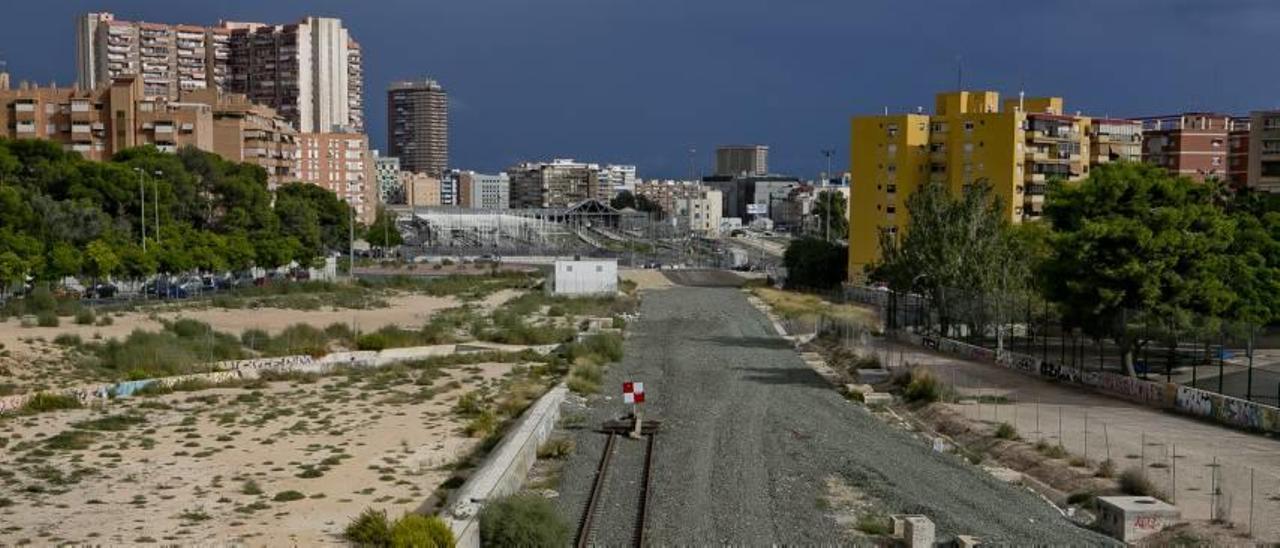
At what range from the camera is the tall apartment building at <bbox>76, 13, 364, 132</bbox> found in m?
157

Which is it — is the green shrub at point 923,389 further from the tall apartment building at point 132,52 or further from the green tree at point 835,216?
the tall apartment building at point 132,52

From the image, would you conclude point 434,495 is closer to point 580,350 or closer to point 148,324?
point 580,350

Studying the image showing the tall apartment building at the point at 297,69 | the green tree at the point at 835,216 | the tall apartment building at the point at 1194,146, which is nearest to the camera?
the tall apartment building at the point at 1194,146

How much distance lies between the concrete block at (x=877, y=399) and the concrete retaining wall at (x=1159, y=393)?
6.07 m

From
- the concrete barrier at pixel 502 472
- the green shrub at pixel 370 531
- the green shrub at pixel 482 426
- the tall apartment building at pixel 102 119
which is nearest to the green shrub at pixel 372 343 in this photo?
the green shrub at pixel 482 426

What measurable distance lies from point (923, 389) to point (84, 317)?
35.4 meters

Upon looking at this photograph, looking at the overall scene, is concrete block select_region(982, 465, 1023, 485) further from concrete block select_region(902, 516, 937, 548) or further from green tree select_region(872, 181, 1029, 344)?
green tree select_region(872, 181, 1029, 344)

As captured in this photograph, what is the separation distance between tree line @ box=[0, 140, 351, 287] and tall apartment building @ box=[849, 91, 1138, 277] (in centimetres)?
4322

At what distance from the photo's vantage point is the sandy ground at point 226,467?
16.8 metres

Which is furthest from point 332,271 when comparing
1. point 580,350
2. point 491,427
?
point 491,427

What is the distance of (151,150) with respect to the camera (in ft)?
278

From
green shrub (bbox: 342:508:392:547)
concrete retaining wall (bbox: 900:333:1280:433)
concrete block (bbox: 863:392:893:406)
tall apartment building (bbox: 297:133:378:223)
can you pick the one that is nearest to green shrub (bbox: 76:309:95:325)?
concrete block (bbox: 863:392:893:406)

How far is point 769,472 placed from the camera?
21.3 meters

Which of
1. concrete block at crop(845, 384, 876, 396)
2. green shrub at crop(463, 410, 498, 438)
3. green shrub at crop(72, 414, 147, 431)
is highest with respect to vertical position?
green shrub at crop(463, 410, 498, 438)
